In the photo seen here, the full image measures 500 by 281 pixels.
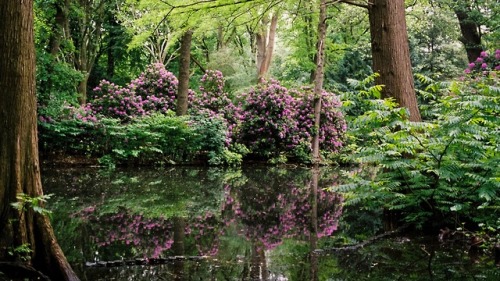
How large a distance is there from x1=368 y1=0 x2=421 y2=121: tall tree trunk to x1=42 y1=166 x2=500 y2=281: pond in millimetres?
1861

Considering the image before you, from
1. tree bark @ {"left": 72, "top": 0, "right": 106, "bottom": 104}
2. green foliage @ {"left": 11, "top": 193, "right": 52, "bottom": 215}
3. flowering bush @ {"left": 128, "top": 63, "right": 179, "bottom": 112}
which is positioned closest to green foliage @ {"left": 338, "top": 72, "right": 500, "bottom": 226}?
green foliage @ {"left": 11, "top": 193, "right": 52, "bottom": 215}

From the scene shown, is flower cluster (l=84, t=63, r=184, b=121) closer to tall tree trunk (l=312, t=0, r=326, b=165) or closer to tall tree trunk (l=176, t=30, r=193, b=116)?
tall tree trunk (l=176, t=30, r=193, b=116)

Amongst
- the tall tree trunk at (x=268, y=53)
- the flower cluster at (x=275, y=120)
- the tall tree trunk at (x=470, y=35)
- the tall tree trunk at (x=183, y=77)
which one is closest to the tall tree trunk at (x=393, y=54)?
the tall tree trunk at (x=183, y=77)

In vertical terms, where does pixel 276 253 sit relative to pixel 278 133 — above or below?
below

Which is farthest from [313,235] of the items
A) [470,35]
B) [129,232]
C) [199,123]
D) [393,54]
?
[470,35]

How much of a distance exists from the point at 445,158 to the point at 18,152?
432cm

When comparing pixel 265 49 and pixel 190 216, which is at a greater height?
pixel 265 49

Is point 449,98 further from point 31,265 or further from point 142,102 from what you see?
point 142,102

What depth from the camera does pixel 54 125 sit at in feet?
40.6

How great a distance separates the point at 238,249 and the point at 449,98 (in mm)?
3149

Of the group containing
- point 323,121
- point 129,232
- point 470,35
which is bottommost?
point 129,232

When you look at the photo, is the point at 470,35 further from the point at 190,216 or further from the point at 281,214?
the point at 190,216

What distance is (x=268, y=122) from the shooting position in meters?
16.6

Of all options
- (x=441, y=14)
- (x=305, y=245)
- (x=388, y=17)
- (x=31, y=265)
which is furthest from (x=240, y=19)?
(x=441, y=14)
